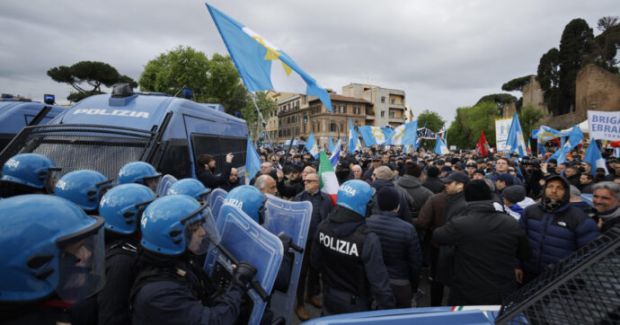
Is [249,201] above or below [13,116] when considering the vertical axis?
below

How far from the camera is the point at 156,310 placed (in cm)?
157

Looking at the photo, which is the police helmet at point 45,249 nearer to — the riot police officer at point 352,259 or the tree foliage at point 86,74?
the riot police officer at point 352,259

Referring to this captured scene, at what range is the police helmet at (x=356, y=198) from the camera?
9.07 feet

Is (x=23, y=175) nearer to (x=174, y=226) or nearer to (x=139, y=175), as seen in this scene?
(x=139, y=175)

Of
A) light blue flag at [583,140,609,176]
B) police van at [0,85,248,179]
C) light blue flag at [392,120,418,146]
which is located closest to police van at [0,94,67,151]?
police van at [0,85,248,179]

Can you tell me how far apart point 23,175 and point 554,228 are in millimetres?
5576

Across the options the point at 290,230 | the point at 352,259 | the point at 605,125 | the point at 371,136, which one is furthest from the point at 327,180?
the point at 371,136

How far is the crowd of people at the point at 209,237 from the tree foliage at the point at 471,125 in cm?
5327

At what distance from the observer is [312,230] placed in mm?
4289

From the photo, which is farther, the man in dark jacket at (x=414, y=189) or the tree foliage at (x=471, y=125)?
the tree foliage at (x=471, y=125)

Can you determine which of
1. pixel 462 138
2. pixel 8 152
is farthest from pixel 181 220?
pixel 462 138

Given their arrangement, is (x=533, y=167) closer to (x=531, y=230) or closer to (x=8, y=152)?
(x=531, y=230)

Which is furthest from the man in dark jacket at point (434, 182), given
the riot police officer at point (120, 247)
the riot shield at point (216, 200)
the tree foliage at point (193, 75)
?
the tree foliage at point (193, 75)

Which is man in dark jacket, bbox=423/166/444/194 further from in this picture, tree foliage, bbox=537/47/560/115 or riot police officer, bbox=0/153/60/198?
tree foliage, bbox=537/47/560/115
